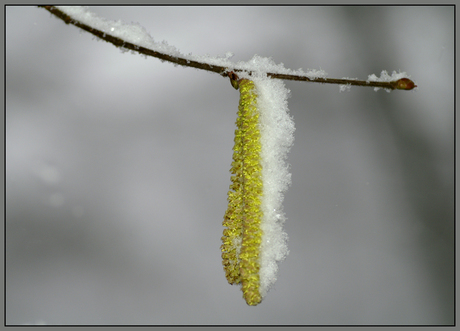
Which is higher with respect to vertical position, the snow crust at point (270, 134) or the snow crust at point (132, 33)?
the snow crust at point (132, 33)

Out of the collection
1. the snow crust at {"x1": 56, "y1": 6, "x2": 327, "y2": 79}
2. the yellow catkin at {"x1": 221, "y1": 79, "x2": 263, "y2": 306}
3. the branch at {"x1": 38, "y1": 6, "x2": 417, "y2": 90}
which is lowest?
the yellow catkin at {"x1": 221, "y1": 79, "x2": 263, "y2": 306}

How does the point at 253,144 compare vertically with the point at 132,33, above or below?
below

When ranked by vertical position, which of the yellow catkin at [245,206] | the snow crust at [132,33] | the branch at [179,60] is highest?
the snow crust at [132,33]

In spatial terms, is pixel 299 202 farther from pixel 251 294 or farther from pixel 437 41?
pixel 251 294

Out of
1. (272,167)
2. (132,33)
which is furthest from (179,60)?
(272,167)

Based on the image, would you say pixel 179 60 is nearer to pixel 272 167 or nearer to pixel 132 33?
pixel 132 33

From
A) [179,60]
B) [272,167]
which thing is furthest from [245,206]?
[179,60]

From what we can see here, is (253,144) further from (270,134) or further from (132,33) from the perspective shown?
(132,33)

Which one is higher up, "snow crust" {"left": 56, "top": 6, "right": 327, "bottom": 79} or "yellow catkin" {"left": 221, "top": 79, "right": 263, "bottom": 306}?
"snow crust" {"left": 56, "top": 6, "right": 327, "bottom": 79}
